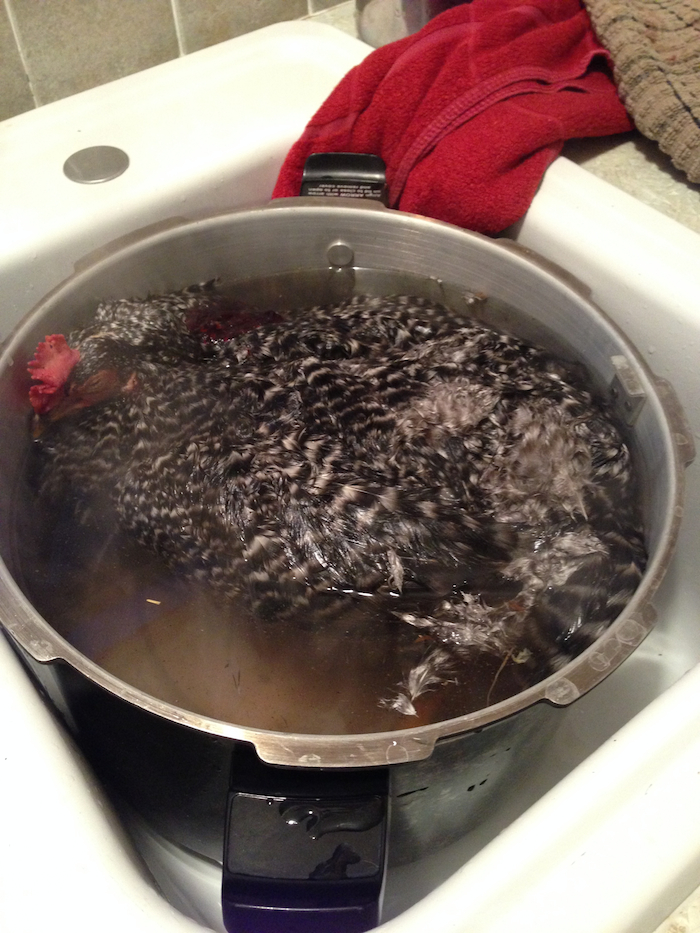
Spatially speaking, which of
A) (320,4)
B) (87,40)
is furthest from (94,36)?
(320,4)

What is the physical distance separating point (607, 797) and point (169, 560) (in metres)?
0.45

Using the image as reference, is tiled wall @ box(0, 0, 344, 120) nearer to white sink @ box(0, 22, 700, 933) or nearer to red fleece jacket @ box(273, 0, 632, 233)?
white sink @ box(0, 22, 700, 933)

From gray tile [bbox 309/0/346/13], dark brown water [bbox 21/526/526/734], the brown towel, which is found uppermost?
gray tile [bbox 309/0/346/13]

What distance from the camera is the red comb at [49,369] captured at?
76 cm

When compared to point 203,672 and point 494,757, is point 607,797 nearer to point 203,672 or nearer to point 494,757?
point 494,757

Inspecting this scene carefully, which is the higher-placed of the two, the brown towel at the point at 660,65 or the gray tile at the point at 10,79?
the gray tile at the point at 10,79

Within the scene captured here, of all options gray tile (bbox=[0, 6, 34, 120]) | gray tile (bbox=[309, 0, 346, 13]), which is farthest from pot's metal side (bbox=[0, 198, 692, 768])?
gray tile (bbox=[309, 0, 346, 13])

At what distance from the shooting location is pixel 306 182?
896 millimetres

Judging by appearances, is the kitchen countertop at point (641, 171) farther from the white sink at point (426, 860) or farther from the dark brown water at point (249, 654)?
the dark brown water at point (249, 654)

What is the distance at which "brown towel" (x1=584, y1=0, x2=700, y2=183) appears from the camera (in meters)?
0.84

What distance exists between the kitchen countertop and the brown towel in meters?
0.03

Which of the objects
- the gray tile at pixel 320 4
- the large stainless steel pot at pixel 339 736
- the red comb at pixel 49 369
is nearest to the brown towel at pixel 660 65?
the large stainless steel pot at pixel 339 736

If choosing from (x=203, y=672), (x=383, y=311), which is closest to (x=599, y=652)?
(x=203, y=672)

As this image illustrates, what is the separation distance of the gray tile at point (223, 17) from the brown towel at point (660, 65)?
0.47 meters
